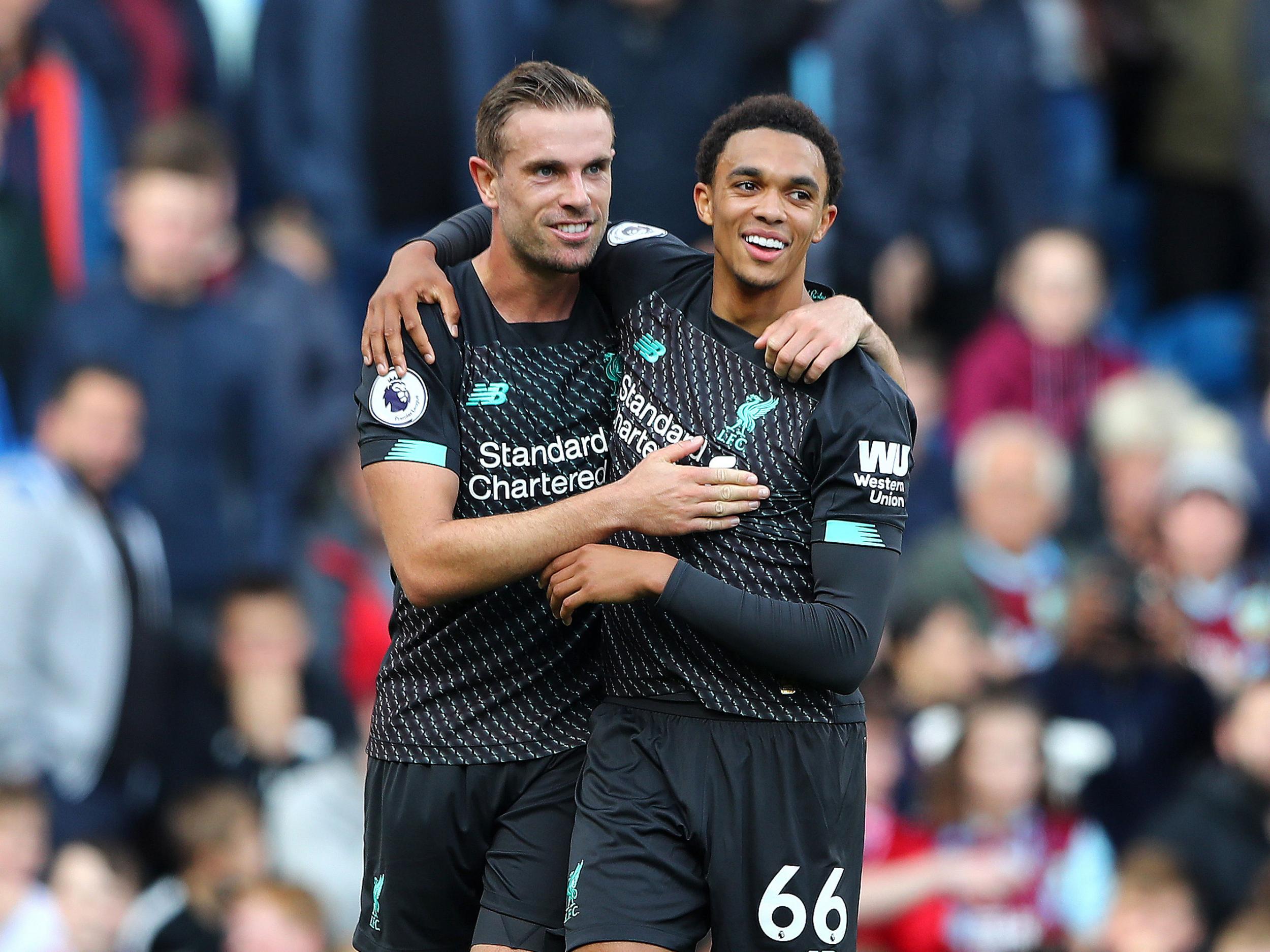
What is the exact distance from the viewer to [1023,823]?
8008 millimetres

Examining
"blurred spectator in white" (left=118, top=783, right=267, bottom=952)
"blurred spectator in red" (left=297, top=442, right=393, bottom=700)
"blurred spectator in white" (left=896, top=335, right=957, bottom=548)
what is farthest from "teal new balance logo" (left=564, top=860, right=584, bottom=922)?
"blurred spectator in white" (left=896, top=335, right=957, bottom=548)

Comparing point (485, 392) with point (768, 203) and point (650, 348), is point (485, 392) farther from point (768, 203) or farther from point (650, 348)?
point (768, 203)

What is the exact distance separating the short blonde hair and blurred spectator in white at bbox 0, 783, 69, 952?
12.5ft

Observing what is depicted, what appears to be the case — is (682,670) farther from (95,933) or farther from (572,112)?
(95,933)

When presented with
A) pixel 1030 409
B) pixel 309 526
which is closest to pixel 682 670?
pixel 309 526

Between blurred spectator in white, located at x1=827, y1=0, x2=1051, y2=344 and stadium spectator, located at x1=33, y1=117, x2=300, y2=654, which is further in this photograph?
blurred spectator in white, located at x1=827, y1=0, x2=1051, y2=344

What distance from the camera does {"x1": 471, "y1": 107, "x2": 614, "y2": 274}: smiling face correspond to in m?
5.08

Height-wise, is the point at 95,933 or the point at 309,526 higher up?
the point at 309,526

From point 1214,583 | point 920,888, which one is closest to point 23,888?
point 920,888

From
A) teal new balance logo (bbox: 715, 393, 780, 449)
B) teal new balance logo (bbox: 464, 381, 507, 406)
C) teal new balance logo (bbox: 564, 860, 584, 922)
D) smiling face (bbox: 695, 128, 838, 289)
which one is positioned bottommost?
teal new balance logo (bbox: 564, 860, 584, 922)

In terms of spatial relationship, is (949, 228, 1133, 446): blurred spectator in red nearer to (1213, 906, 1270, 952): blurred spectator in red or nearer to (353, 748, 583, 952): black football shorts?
(1213, 906, 1270, 952): blurred spectator in red

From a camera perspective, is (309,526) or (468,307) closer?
(468,307)

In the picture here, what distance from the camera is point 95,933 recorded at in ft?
25.6

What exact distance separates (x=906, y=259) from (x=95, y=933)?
5190mm
